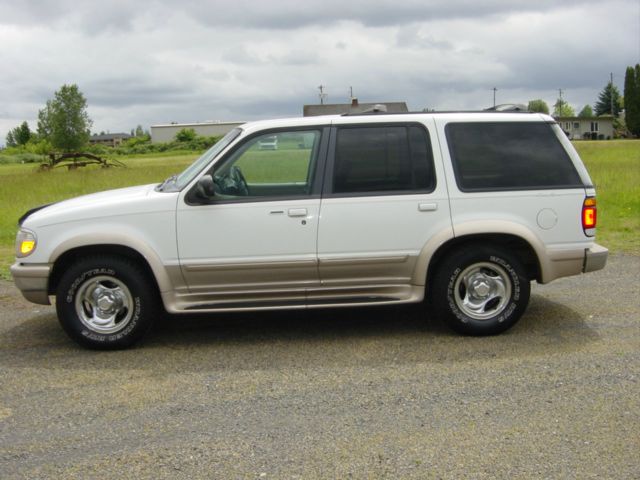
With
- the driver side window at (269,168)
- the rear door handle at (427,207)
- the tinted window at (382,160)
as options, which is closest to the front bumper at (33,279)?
the driver side window at (269,168)

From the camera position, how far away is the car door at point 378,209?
5.92m

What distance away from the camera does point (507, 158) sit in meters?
6.16

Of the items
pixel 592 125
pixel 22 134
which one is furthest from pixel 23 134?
pixel 592 125

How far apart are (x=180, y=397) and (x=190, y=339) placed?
149 cm

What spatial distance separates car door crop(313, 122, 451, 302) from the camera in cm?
592

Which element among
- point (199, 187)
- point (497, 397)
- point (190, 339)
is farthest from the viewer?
point (190, 339)

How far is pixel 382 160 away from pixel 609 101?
135263 mm

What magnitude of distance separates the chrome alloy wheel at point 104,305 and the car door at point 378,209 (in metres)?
1.57

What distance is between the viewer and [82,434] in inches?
170

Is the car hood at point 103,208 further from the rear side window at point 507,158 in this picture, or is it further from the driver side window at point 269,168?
the rear side window at point 507,158

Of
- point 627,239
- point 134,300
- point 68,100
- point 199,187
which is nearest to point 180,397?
point 134,300

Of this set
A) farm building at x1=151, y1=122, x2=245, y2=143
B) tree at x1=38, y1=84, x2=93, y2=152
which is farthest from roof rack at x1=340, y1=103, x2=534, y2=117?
farm building at x1=151, y1=122, x2=245, y2=143

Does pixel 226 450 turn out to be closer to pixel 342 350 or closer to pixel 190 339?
pixel 342 350

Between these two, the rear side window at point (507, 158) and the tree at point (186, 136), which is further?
the tree at point (186, 136)
